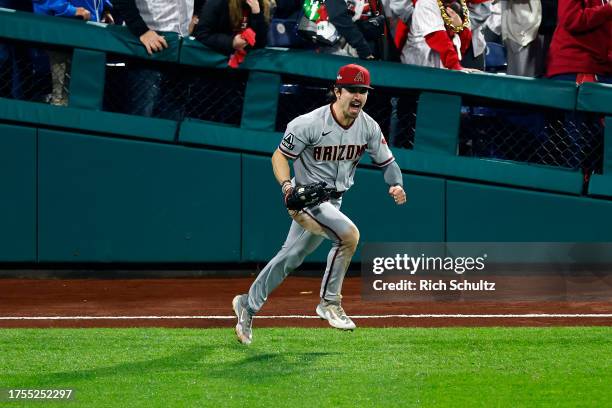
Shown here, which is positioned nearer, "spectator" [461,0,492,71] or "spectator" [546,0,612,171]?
"spectator" [546,0,612,171]

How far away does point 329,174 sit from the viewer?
8.05 metres

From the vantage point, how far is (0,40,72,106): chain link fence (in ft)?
35.8

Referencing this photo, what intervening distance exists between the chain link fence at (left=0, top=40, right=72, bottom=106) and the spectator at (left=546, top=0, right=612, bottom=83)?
13.9 ft

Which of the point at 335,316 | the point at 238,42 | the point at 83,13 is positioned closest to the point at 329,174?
the point at 335,316

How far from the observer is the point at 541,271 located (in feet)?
36.8

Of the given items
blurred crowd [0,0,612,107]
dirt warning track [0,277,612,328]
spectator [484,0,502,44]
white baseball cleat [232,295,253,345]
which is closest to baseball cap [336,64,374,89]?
white baseball cleat [232,295,253,345]

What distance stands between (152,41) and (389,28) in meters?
2.04

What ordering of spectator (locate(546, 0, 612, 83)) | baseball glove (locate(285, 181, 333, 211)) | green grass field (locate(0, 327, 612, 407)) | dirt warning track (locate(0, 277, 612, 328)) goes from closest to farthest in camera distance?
green grass field (locate(0, 327, 612, 407))
baseball glove (locate(285, 181, 333, 211))
dirt warning track (locate(0, 277, 612, 328))
spectator (locate(546, 0, 612, 83))

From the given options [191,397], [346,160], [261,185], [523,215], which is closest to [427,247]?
[523,215]

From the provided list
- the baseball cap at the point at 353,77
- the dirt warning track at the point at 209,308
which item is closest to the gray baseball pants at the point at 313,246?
the baseball cap at the point at 353,77

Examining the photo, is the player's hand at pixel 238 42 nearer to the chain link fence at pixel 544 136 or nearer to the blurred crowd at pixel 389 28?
the blurred crowd at pixel 389 28

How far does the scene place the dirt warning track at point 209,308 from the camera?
→ 934 centimetres

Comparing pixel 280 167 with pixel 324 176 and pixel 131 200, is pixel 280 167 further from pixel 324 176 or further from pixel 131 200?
pixel 131 200

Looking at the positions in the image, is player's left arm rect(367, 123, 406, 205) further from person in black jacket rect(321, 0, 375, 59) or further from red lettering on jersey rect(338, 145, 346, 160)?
person in black jacket rect(321, 0, 375, 59)
